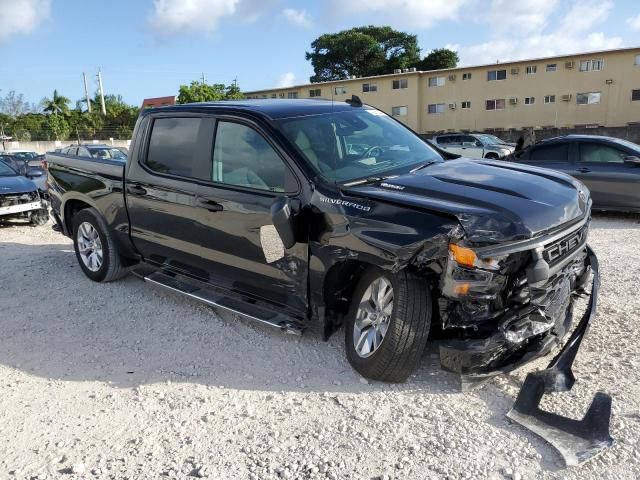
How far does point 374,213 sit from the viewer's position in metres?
3.28

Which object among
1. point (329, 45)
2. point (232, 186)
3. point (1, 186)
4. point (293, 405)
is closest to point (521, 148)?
point (232, 186)

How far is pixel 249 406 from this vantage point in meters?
3.35

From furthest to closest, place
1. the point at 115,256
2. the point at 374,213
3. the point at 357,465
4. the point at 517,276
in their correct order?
the point at 115,256
the point at 374,213
the point at 517,276
the point at 357,465

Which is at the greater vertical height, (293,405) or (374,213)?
(374,213)

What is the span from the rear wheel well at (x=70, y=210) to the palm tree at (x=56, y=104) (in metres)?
65.0

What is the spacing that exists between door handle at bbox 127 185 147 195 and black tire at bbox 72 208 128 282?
0.69 metres

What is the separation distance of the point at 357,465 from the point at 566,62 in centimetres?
3872

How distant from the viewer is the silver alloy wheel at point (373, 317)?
3430mm

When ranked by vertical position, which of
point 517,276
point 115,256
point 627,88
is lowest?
point 115,256

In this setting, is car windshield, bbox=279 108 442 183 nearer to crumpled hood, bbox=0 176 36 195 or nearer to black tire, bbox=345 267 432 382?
black tire, bbox=345 267 432 382

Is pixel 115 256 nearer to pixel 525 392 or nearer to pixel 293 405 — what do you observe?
pixel 293 405

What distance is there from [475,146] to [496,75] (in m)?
18.8

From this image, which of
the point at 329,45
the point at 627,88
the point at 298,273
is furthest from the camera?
the point at 329,45

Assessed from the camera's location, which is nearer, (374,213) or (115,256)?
(374,213)
